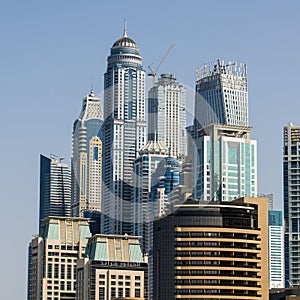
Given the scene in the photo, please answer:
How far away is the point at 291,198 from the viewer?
121312 mm

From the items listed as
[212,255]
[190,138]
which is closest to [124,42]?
[212,255]

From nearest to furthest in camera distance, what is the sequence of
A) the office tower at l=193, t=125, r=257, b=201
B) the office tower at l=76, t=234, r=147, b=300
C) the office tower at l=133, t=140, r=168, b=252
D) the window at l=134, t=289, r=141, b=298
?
the office tower at l=133, t=140, r=168, b=252 < the office tower at l=76, t=234, r=147, b=300 < the window at l=134, t=289, r=141, b=298 < the office tower at l=193, t=125, r=257, b=201

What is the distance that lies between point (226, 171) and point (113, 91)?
253ft

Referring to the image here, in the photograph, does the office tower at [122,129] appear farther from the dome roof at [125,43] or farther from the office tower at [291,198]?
the office tower at [291,198]

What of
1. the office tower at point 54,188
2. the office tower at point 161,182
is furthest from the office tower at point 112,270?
the office tower at point 54,188

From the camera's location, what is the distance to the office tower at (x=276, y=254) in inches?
5094

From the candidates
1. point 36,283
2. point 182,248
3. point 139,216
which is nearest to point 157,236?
point 182,248

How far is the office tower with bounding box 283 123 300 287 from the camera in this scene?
121188 mm

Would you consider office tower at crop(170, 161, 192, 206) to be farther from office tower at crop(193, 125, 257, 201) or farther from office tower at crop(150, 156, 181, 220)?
office tower at crop(193, 125, 257, 201)

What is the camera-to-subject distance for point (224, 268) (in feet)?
280

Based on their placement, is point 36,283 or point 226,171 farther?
point 226,171

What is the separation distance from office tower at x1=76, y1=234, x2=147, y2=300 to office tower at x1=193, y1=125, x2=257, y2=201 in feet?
28.2

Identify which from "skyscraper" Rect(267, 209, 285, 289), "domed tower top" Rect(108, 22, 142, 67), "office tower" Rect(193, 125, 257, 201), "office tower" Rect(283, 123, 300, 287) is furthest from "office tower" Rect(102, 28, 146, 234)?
"skyscraper" Rect(267, 209, 285, 289)

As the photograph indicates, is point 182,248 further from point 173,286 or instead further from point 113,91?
point 113,91
